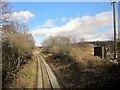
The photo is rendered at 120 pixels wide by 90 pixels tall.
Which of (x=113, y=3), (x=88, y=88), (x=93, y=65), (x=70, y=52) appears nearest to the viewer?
(x=88, y=88)

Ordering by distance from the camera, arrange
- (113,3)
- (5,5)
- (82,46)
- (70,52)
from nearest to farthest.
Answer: (5,5), (113,3), (70,52), (82,46)

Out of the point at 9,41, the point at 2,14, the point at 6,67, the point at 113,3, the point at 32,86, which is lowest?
the point at 32,86

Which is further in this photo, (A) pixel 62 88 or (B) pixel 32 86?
(B) pixel 32 86

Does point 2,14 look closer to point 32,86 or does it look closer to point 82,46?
point 32,86

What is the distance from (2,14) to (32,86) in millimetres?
7094

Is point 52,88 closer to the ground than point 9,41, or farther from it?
closer to the ground

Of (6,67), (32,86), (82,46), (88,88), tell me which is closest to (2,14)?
(6,67)

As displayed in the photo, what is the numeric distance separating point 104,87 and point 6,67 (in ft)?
31.9

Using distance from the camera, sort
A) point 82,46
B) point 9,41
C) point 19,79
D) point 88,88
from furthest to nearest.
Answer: point 82,46, point 9,41, point 19,79, point 88,88

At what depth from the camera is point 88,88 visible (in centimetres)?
1638

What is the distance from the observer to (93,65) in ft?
89.3

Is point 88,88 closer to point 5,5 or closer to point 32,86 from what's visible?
point 32,86

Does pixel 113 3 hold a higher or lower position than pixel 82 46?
higher

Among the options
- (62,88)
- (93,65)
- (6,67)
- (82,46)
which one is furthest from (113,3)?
(82,46)
